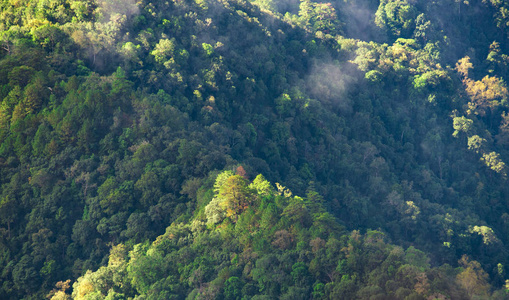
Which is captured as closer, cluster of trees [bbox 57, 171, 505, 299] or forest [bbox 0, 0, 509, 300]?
cluster of trees [bbox 57, 171, 505, 299]

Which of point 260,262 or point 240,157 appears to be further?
point 240,157

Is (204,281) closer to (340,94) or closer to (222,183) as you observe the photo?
(222,183)

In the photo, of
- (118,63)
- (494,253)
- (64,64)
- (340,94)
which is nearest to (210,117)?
(118,63)

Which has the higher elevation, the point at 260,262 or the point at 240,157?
the point at 260,262

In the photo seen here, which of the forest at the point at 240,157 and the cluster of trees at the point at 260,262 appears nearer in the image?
the cluster of trees at the point at 260,262

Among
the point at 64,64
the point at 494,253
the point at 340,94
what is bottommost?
the point at 494,253

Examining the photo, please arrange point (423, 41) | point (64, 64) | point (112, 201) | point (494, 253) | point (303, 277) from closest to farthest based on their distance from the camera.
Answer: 1. point (303, 277)
2. point (112, 201)
3. point (64, 64)
4. point (494, 253)
5. point (423, 41)

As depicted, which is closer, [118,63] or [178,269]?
[178,269]

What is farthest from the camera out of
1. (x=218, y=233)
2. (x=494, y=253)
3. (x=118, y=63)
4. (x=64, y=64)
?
(x=494, y=253)
